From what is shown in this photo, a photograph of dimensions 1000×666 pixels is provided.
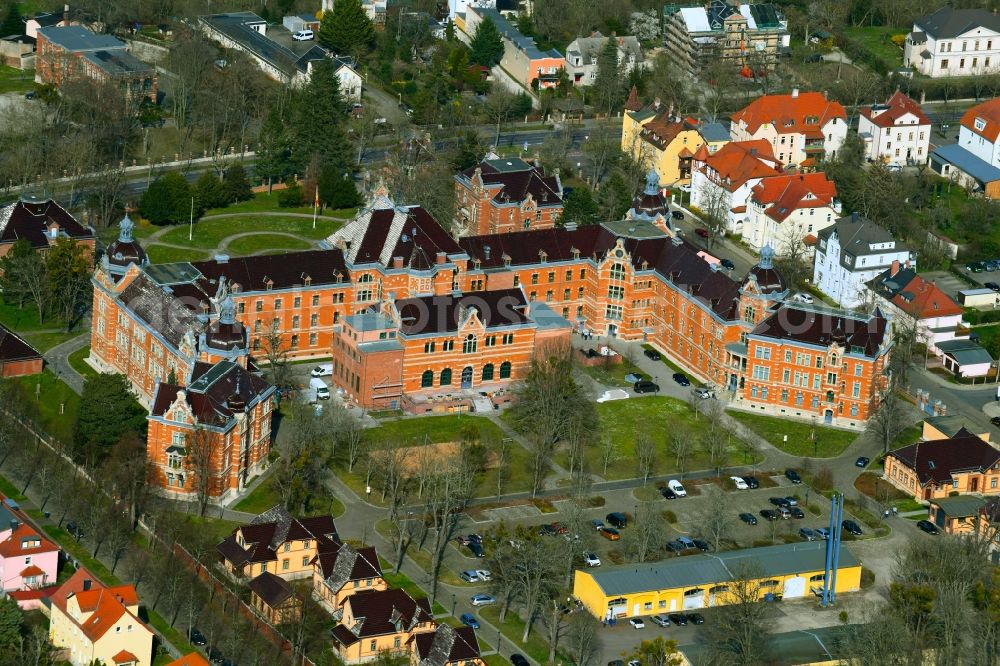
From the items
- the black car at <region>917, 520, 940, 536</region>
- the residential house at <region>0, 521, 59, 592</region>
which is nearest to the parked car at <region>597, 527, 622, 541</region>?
the black car at <region>917, 520, 940, 536</region>

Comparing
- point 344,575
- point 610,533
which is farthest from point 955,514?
point 344,575

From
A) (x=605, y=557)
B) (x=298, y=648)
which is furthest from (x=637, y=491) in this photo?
(x=298, y=648)

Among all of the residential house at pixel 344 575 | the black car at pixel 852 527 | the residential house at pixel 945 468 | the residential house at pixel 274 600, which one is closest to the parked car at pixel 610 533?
the black car at pixel 852 527

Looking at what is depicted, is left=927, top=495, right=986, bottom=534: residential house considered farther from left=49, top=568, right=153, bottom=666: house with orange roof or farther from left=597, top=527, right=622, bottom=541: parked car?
left=49, top=568, right=153, bottom=666: house with orange roof

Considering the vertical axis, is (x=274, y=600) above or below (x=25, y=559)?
below

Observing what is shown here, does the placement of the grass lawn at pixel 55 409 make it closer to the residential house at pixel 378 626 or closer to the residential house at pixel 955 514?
the residential house at pixel 378 626

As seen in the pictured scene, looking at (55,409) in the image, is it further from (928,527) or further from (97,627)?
(928,527)
